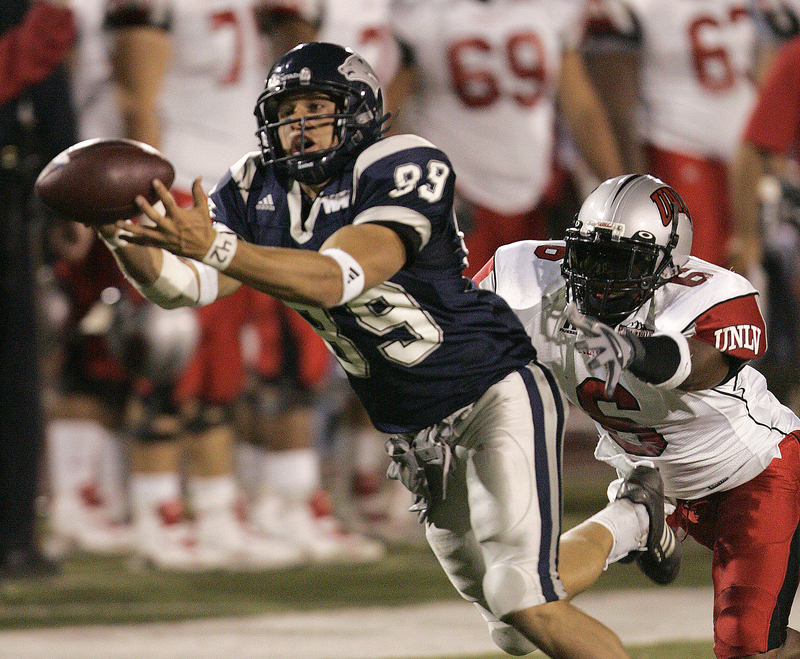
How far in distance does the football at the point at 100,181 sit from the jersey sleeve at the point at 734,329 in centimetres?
125

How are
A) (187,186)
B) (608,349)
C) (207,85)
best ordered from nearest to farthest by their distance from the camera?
(608,349) < (187,186) < (207,85)

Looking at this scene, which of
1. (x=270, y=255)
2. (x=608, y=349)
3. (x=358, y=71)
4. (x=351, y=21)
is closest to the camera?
(x=270, y=255)

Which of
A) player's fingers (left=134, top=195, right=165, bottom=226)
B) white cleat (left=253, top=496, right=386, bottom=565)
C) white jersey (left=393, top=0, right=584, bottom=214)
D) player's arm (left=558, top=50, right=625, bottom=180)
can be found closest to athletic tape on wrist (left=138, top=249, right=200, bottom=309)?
player's fingers (left=134, top=195, right=165, bottom=226)

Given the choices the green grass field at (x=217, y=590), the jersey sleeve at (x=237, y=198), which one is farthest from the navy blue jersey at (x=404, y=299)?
the green grass field at (x=217, y=590)

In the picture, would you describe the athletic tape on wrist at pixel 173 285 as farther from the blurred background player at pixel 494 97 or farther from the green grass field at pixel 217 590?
the blurred background player at pixel 494 97

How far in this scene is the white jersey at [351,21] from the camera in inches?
234

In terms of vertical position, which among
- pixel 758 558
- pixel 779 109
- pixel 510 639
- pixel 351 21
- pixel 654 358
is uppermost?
pixel 351 21

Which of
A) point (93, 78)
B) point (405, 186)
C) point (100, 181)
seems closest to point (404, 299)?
point (405, 186)

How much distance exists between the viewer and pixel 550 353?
11.7ft

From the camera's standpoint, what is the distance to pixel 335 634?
184 inches

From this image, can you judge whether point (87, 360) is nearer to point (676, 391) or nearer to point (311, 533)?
point (311, 533)

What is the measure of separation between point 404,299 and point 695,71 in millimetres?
4248

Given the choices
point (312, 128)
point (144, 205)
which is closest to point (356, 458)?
point (312, 128)

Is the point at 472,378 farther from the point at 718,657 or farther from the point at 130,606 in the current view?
the point at 130,606
